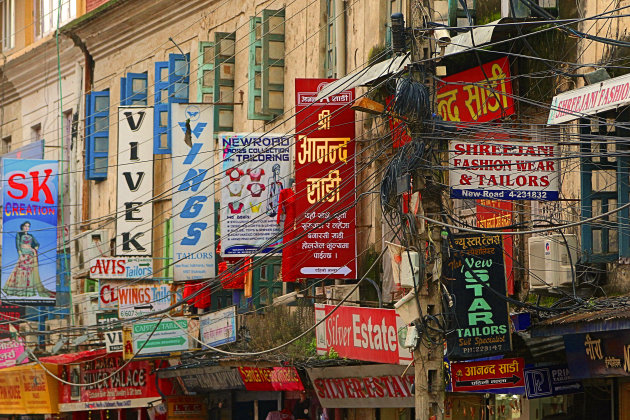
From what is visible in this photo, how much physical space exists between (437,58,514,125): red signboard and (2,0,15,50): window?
23854mm

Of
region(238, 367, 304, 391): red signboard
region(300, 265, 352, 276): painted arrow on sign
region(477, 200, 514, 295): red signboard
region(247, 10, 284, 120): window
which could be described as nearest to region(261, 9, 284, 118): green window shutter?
region(247, 10, 284, 120): window

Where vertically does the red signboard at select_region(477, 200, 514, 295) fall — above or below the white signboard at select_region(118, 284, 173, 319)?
above

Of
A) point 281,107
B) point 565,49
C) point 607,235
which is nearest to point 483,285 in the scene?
point 607,235

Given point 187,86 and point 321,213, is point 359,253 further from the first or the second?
point 187,86

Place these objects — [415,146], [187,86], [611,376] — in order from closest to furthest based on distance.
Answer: [415,146], [611,376], [187,86]

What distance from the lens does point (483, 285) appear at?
1631cm

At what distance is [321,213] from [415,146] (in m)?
5.91

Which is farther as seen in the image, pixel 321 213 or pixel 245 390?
pixel 245 390

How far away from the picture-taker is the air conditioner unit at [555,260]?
17.0 meters

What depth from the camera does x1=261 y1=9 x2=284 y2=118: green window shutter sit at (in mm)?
25531

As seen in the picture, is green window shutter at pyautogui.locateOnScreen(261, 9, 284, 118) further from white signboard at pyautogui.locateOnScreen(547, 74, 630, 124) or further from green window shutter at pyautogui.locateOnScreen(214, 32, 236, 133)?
white signboard at pyautogui.locateOnScreen(547, 74, 630, 124)

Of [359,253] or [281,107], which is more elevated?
[281,107]

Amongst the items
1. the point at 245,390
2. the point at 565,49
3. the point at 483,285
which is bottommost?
the point at 245,390

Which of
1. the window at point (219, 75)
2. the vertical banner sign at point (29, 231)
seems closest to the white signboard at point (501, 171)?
the window at point (219, 75)
